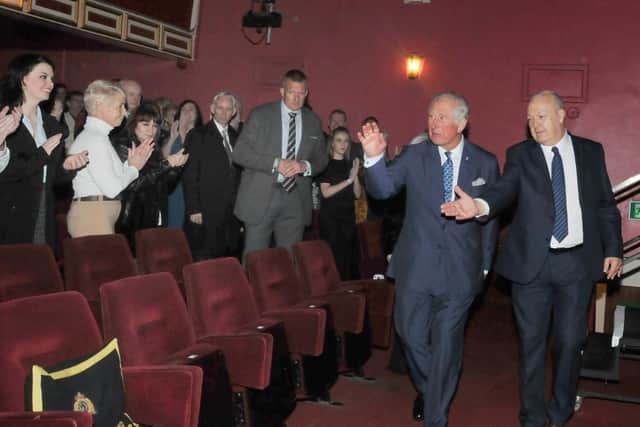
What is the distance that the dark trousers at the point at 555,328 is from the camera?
3533 mm

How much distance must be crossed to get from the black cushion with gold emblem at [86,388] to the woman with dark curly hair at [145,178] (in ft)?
6.70

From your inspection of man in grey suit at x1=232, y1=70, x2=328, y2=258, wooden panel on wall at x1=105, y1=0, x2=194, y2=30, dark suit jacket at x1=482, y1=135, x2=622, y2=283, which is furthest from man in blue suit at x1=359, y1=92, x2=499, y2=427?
wooden panel on wall at x1=105, y1=0, x2=194, y2=30

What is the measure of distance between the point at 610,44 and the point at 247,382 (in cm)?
675

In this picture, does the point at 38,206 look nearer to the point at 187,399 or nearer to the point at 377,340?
the point at 187,399

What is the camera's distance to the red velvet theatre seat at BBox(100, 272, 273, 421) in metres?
2.72

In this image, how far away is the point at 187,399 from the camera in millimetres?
2502

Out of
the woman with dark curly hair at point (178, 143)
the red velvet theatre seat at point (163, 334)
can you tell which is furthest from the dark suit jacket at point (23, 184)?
the woman with dark curly hair at point (178, 143)

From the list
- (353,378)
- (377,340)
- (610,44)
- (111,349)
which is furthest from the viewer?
(610,44)

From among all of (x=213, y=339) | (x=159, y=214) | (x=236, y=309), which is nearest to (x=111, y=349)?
(x=213, y=339)

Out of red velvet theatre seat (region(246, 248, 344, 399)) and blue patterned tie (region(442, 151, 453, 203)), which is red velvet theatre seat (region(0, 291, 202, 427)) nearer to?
red velvet theatre seat (region(246, 248, 344, 399))

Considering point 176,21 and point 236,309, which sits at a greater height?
point 176,21

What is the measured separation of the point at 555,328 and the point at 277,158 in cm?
192

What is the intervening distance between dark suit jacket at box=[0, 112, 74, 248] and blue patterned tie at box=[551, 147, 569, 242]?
2.36 meters

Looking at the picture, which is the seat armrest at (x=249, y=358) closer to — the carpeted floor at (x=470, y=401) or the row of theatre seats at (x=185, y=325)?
the row of theatre seats at (x=185, y=325)
